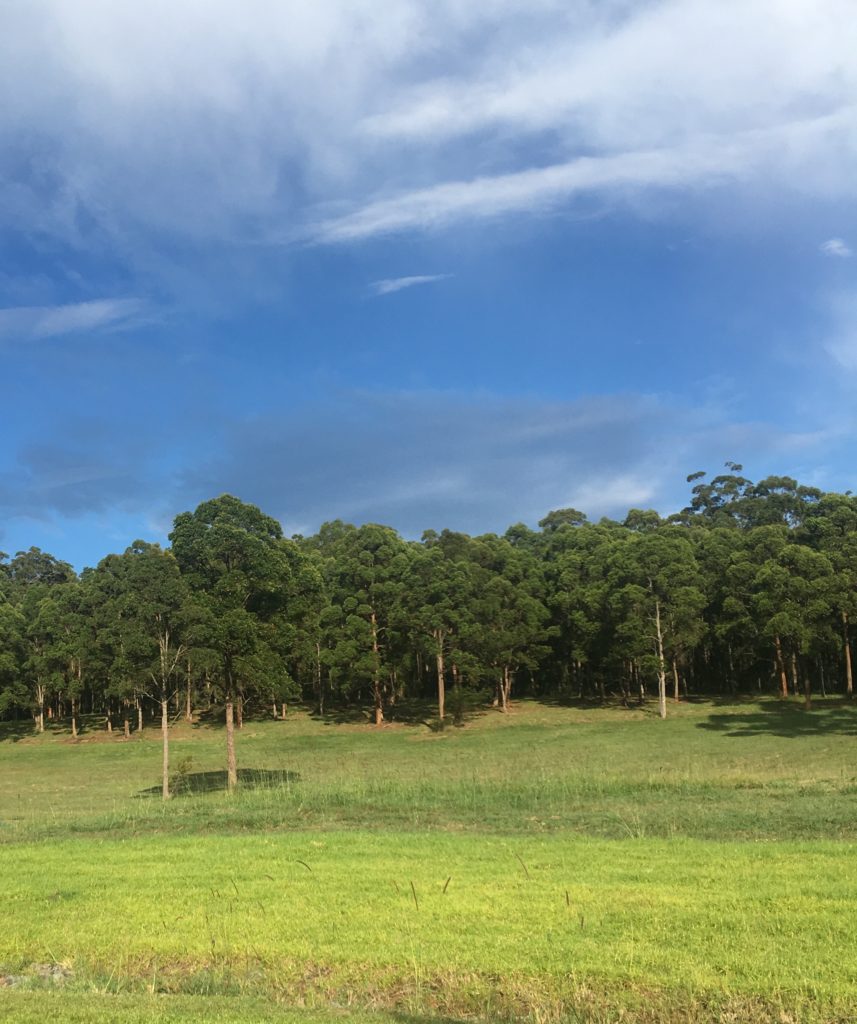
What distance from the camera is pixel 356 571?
56281 mm

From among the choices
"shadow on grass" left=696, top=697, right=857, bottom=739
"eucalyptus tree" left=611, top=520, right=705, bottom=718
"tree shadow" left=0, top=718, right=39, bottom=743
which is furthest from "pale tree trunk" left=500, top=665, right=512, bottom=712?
"tree shadow" left=0, top=718, right=39, bottom=743

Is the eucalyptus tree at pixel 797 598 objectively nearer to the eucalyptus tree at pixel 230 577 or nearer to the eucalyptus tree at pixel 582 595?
the eucalyptus tree at pixel 582 595

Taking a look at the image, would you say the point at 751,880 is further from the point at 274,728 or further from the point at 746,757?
the point at 274,728

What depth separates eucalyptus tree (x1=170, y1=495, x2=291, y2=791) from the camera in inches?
1021

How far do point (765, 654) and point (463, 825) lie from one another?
55294mm

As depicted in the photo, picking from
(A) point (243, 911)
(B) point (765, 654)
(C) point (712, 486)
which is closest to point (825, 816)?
(A) point (243, 911)

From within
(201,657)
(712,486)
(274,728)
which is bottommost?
(274,728)

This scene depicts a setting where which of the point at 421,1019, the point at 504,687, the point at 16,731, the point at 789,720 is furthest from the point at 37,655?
the point at 421,1019

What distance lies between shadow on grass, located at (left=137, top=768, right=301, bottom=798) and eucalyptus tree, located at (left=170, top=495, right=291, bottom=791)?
5.48 feet

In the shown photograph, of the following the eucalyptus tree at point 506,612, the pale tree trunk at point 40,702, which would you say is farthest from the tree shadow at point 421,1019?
the pale tree trunk at point 40,702

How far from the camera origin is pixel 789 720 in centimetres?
4719

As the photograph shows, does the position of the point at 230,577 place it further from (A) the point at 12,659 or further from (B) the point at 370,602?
(A) the point at 12,659

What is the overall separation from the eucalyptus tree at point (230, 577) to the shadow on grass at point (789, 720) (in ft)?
96.0

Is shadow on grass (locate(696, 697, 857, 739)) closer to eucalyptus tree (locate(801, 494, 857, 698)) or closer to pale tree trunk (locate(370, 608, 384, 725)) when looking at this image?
eucalyptus tree (locate(801, 494, 857, 698))
